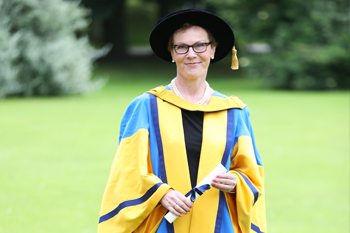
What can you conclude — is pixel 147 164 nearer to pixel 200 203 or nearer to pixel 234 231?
pixel 200 203

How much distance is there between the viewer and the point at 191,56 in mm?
2689

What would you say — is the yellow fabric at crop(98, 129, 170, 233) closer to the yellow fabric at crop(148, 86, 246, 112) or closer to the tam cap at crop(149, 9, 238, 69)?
the yellow fabric at crop(148, 86, 246, 112)

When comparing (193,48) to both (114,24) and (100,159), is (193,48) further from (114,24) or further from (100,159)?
(114,24)

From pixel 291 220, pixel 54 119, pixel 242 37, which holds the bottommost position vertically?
pixel 291 220

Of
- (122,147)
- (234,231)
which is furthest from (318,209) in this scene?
(122,147)

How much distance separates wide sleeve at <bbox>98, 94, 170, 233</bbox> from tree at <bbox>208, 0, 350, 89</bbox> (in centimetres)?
1737

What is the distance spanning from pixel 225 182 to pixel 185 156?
10.2 inches

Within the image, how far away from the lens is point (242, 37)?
21.0 m

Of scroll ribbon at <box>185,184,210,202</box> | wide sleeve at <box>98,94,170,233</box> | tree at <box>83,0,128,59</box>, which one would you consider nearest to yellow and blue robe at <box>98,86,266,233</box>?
wide sleeve at <box>98,94,170,233</box>

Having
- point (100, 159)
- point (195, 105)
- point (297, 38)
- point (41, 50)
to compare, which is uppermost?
point (297, 38)

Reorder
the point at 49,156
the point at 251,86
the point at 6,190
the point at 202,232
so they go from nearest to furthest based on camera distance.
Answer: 1. the point at 202,232
2. the point at 6,190
3. the point at 49,156
4. the point at 251,86

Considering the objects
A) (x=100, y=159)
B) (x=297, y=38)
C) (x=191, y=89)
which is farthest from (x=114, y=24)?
(x=191, y=89)

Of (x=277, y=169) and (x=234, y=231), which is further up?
(x=234, y=231)

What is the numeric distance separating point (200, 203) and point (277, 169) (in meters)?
5.62
